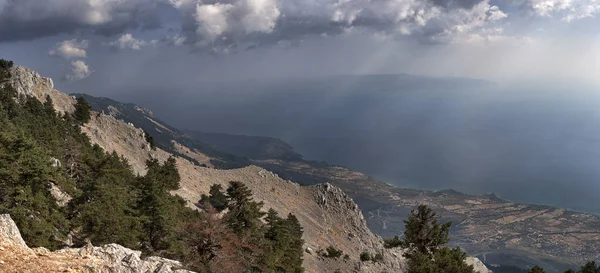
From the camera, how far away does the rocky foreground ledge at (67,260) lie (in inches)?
605

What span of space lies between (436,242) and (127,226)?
29.8 metres

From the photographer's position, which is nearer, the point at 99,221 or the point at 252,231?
the point at 99,221

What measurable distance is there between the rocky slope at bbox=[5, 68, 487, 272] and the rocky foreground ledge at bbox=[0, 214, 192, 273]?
139 feet

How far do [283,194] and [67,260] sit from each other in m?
68.5

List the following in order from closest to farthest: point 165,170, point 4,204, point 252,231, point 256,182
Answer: point 4,204
point 252,231
point 165,170
point 256,182

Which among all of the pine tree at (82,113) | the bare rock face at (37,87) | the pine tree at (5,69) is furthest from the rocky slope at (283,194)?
the pine tree at (5,69)

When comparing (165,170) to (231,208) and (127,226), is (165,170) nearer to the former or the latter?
(231,208)

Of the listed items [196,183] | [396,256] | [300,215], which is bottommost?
[396,256]

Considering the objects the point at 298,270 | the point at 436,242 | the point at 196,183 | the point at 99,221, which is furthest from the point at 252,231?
the point at 196,183

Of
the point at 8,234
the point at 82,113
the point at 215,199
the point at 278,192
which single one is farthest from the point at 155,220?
the point at 82,113

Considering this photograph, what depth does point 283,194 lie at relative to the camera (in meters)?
84.5

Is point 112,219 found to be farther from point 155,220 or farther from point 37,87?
point 37,87

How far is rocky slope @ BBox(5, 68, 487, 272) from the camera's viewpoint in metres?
66.1

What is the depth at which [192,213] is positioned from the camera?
48.0 metres
